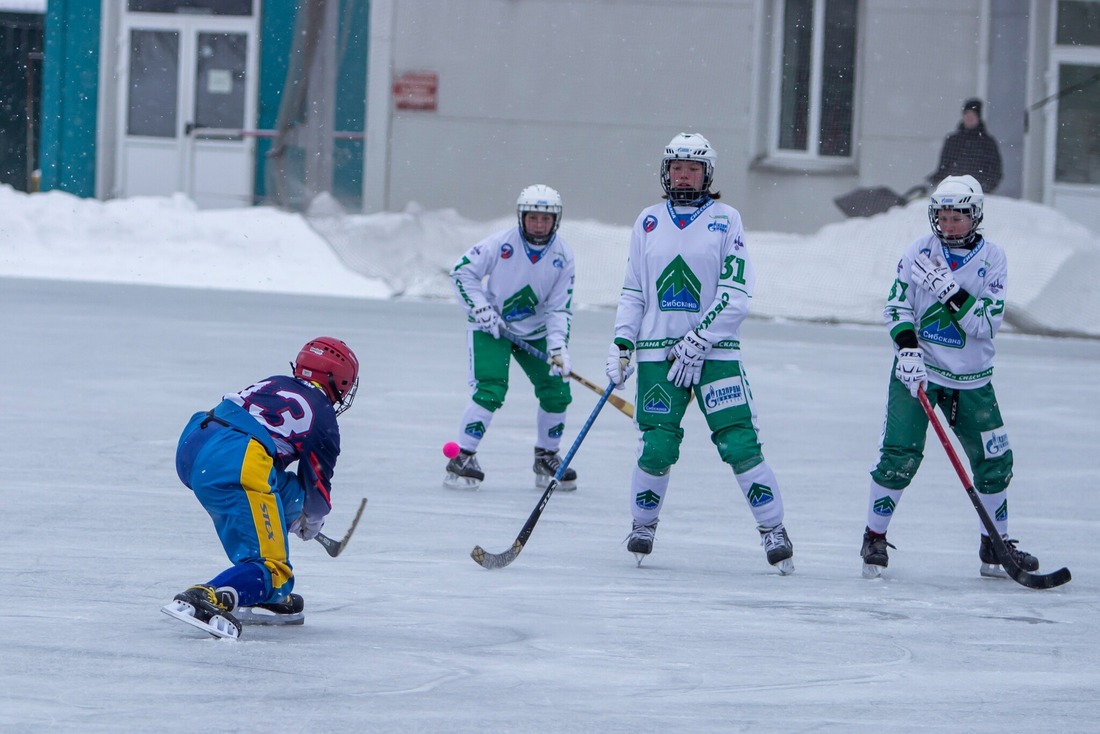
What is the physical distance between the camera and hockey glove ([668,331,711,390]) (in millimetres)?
5758

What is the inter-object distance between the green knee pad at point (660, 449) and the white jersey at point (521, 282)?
1.87 m

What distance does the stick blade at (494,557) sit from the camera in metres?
5.62

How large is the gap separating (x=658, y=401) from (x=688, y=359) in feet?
0.75

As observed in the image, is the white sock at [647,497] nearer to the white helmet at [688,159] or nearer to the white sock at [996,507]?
the white helmet at [688,159]

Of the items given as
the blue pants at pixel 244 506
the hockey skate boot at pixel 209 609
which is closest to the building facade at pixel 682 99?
the blue pants at pixel 244 506

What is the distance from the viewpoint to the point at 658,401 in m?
5.91

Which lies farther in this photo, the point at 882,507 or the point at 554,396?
the point at 554,396

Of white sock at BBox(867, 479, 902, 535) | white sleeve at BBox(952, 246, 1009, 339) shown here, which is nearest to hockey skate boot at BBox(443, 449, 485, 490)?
white sock at BBox(867, 479, 902, 535)

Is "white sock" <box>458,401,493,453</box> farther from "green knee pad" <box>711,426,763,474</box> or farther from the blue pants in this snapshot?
the blue pants

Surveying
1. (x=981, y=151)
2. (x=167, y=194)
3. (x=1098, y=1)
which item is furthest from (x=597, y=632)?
(x=167, y=194)

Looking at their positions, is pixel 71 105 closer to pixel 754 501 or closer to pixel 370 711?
pixel 754 501

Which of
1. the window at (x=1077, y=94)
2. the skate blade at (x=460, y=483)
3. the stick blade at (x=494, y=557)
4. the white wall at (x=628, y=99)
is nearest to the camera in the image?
the stick blade at (x=494, y=557)

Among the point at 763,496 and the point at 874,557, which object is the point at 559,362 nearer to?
the point at 763,496

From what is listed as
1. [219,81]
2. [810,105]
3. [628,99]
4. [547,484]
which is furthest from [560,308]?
[219,81]
